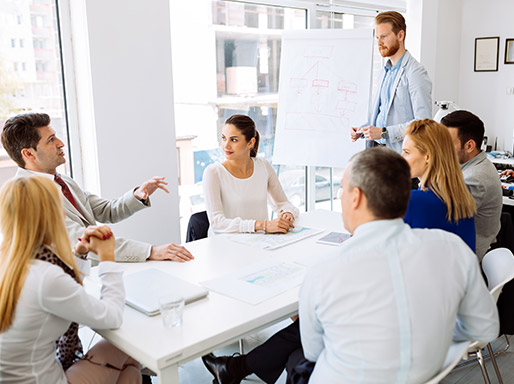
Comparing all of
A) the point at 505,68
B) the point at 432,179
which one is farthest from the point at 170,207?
the point at 505,68

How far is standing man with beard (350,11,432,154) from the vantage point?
10.4ft

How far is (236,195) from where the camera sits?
8.80ft

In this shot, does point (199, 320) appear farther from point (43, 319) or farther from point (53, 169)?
point (53, 169)

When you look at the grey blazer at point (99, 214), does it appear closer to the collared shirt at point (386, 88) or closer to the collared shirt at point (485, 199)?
the collared shirt at point (485, 199)

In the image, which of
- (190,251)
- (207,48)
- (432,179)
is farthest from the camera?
(207,48)

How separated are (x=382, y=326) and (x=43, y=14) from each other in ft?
9.19

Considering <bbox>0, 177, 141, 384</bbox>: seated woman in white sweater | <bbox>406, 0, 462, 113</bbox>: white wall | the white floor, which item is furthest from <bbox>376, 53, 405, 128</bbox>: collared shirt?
<bbox>0, 177, 141, 384</bbox>: seated woman in white sweater

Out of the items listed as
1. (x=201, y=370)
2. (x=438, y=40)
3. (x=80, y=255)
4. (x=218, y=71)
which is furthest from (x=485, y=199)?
(x=438, y=40)

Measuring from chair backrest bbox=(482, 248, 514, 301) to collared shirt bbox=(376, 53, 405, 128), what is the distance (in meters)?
1.62

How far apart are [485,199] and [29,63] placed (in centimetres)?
262

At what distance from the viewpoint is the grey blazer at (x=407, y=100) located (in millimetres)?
3174

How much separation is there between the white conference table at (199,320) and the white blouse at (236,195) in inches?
19.4

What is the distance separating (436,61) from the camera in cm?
526

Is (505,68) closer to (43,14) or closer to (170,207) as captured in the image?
(170,207)
